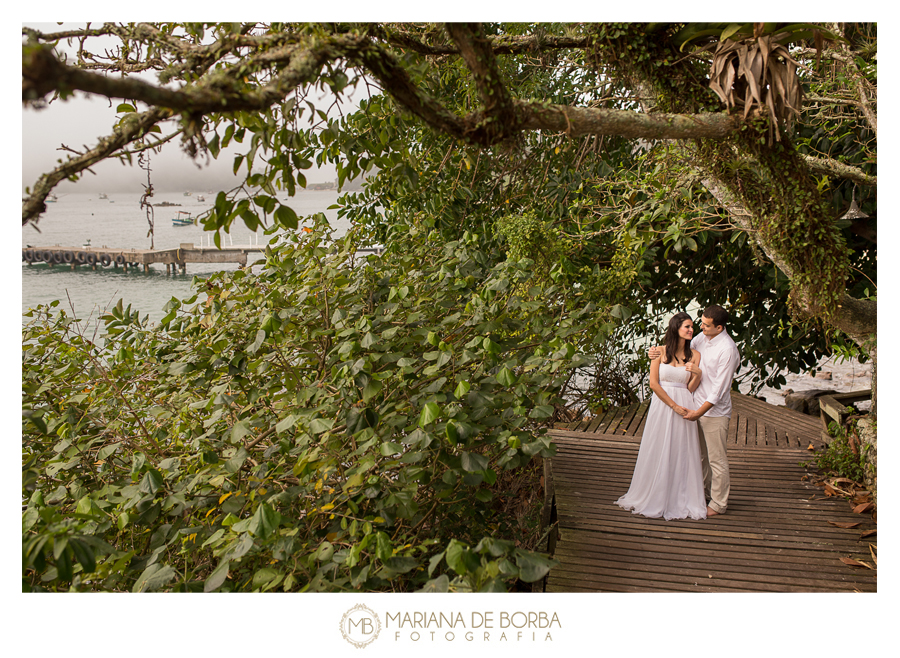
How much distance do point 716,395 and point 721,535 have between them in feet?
2.62

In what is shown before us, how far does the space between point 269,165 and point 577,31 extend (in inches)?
89.1

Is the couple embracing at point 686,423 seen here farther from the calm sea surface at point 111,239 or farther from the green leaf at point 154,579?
the green leaf at point 154,579

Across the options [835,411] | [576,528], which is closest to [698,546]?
[576,528]

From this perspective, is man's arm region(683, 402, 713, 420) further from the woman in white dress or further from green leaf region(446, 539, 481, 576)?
green leaf region(446, 539, 481, 576)

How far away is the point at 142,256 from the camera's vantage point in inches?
186

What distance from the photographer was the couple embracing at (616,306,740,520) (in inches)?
136

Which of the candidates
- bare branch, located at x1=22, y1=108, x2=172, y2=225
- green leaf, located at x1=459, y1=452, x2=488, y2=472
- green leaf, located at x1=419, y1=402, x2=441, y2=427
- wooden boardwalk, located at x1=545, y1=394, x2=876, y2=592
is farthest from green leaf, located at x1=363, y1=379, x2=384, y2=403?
wooden boardwalk, located at x1=545, y1=394, x2=876, y2=592

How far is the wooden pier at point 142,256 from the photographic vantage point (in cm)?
381

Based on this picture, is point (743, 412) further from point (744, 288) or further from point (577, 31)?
point (577, 31)

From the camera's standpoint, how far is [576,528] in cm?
339

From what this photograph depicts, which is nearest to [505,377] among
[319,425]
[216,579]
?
[319,425]

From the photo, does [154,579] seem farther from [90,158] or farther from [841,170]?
[841,170]
